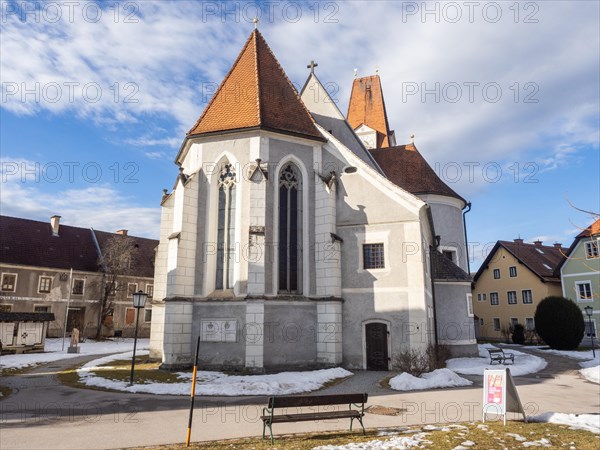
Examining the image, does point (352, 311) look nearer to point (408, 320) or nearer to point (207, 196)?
point (408, 320)

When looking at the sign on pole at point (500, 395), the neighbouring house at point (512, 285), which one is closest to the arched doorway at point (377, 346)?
the sign on pole at point (500, 395)

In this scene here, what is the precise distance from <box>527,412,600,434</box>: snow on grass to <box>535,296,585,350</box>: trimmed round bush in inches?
946

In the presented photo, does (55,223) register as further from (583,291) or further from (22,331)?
(583,291)

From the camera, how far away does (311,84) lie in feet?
86.1

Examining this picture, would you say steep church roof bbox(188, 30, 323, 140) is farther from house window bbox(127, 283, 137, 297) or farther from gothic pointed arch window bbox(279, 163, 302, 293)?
house window bbox(127, 283, 137, 297)

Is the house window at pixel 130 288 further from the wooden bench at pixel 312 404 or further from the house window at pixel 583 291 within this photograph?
the house window at pixel 583 291

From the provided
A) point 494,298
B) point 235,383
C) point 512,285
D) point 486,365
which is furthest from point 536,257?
point 235,383

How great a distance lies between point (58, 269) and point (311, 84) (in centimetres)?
2881

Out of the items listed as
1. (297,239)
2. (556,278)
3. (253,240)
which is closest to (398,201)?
(297,239)

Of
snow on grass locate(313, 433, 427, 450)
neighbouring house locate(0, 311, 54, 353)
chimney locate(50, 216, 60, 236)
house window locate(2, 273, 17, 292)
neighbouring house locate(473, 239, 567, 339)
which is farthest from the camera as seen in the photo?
chimney locate(50, 216, 60, 236)

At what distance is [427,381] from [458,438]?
23.2 ft

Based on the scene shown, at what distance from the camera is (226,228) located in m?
19.4

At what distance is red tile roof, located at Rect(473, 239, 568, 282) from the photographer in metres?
41.4

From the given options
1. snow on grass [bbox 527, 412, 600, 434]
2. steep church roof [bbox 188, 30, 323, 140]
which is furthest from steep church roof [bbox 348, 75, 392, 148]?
snow on grass [bbox 527, 412, 600, 434]
